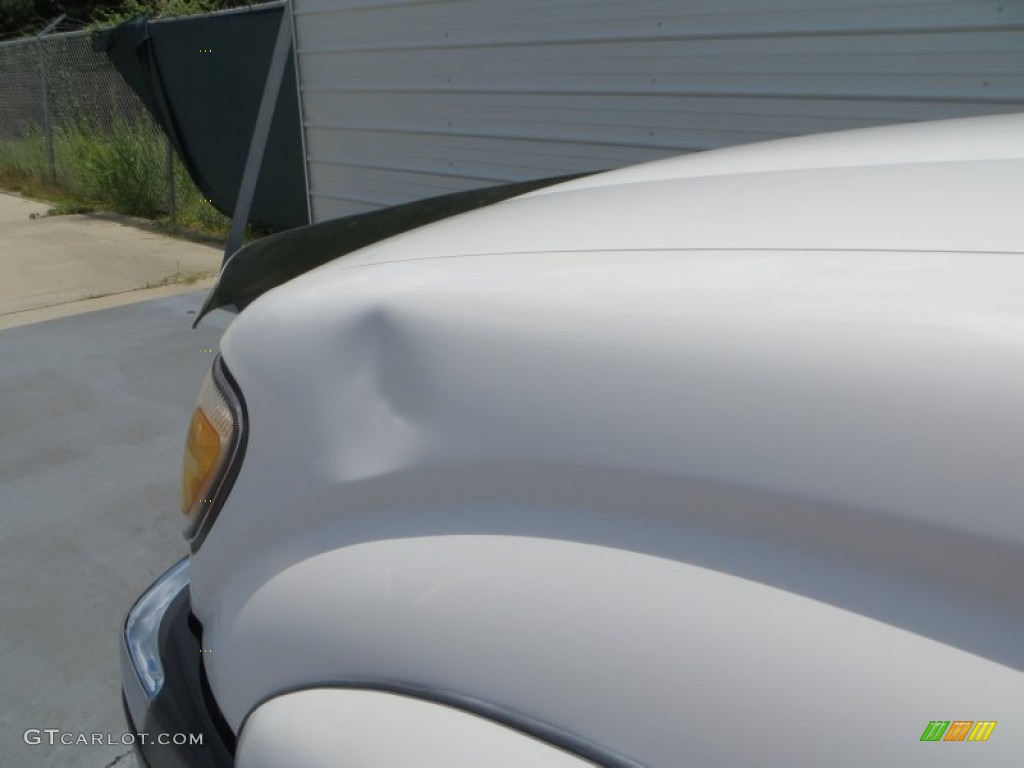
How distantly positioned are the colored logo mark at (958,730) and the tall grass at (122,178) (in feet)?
32.2

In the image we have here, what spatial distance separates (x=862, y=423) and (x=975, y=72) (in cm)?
399

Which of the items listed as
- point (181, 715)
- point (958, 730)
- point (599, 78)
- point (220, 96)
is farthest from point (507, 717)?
point (220, 96)

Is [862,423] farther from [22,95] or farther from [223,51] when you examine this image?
[22,95]

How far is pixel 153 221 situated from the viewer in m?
10.7

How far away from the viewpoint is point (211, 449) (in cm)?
149

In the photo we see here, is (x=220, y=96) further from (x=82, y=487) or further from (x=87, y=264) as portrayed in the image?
(x=82, y=487)

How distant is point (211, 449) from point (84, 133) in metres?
12.7

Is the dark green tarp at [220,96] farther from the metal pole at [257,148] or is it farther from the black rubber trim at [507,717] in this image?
the black rubber trim at [507,717]

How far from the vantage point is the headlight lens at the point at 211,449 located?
1.44 meters

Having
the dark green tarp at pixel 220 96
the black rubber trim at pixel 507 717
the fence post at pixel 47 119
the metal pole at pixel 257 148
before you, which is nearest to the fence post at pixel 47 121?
the fence post at pixel 47 119

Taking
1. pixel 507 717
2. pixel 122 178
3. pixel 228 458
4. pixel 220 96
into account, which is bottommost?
pixel 122 178

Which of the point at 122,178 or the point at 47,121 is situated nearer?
the point at 122,178

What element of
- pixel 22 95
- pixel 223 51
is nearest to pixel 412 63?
pixel 223 51

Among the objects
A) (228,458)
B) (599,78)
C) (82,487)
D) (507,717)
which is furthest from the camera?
(599,78)
